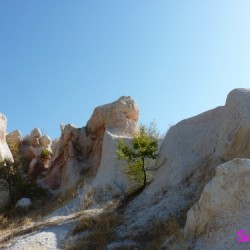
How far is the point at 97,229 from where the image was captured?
12273 mm

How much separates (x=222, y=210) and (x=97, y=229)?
4.24 m

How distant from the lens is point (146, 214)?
512 inches

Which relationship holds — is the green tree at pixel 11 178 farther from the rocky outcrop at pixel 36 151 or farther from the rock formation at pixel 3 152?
the rocky outcrop at pixel 36 151

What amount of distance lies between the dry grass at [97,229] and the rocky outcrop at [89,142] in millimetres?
10229

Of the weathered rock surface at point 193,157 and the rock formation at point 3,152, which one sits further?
the rock formation at point 3,152

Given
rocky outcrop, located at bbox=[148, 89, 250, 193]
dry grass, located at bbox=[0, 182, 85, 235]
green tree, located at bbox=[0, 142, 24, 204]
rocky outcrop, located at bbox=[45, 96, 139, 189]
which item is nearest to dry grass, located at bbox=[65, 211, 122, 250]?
rocky outcrop, located at bbox=[148, 89, 250, 193]

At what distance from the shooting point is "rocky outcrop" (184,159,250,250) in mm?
8875

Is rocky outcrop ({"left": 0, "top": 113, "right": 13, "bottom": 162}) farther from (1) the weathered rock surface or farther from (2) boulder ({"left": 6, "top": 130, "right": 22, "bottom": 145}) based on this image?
(1) the weathered rock surface

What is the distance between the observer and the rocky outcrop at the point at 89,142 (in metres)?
25.1

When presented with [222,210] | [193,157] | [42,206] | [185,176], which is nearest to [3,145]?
[42,206]

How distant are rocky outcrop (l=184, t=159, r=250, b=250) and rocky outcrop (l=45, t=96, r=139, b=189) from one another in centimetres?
1383

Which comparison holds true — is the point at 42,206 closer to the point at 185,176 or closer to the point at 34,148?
the point at 34,148

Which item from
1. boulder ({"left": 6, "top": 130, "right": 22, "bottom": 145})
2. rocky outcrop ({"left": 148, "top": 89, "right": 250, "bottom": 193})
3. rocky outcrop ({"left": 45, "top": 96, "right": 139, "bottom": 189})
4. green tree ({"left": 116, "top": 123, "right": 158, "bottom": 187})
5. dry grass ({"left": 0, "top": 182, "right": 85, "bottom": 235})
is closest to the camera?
rocky outcrop ({"left": 148, "top": 89, "right": 250, "bottom": 193})

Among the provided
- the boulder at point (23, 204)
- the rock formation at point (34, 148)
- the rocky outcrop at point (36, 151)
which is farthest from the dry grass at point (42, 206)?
the rock formation at point (34, 148)
